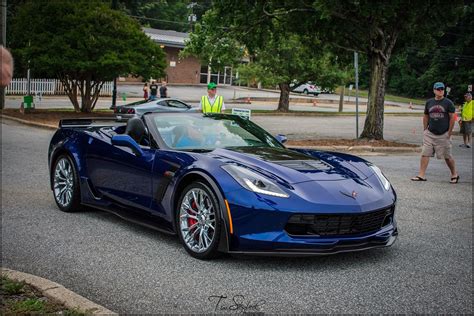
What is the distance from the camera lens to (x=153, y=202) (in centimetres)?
648

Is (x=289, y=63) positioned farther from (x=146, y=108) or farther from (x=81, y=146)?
(x=81, y=146)

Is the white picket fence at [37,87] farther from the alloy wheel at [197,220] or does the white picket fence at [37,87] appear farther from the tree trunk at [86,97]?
the alloy wheel at [197,220]

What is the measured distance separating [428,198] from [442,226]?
84.4 inches

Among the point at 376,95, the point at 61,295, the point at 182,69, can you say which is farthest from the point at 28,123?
the point at 182,69

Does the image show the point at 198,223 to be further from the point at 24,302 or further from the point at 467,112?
the point at 467,112

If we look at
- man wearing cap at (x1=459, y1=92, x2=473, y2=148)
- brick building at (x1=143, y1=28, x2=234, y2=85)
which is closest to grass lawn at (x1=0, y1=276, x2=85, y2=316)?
man wearing cap at (x1=459, y1=92, x2=473, y2=148)

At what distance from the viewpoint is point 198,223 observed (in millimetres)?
5906

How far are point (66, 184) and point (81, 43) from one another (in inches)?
765

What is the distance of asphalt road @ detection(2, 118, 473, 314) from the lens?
478 cm

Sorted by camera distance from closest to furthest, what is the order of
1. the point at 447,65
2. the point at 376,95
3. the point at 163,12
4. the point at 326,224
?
1. the point at 326,224
2. the point at 376,95
3. the point at 447,65
4. the point at 163,12

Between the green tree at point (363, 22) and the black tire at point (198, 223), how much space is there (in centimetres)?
1200

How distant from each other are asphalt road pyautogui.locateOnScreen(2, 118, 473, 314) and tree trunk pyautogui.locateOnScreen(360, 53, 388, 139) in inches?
437

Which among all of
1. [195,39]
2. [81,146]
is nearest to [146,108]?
[195,39]
